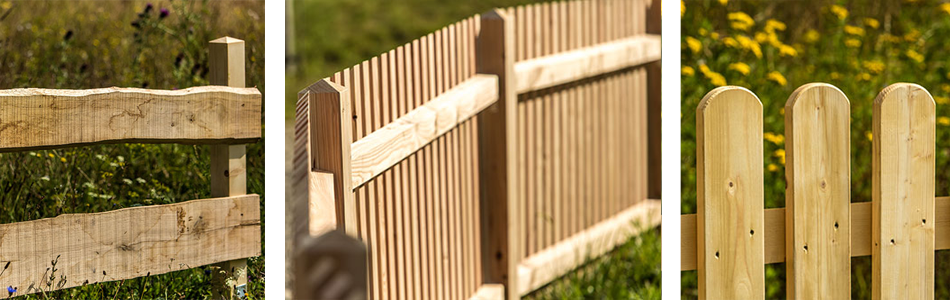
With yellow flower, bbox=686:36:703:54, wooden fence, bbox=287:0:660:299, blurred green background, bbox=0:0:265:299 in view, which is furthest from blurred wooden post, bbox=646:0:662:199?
blurred green background, bbox=0:0:265:299

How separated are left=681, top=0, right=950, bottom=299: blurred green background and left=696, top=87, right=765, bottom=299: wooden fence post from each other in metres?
1.84

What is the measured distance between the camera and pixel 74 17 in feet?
11.9

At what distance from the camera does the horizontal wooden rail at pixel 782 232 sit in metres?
1.94

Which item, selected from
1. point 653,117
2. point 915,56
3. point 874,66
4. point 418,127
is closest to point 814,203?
point 418,127

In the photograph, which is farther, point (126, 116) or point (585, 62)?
point (585, 62)

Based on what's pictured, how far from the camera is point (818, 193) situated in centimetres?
198

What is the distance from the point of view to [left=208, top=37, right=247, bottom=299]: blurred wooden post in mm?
2529

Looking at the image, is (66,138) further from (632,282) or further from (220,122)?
(632,282)

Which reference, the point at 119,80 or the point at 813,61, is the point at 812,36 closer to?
the point at 813,61

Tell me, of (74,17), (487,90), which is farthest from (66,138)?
(74,17)

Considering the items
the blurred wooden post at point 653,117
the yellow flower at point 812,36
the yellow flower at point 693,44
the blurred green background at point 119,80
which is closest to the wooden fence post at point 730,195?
the blurred green background at point 119,80

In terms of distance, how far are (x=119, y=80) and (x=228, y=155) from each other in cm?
111

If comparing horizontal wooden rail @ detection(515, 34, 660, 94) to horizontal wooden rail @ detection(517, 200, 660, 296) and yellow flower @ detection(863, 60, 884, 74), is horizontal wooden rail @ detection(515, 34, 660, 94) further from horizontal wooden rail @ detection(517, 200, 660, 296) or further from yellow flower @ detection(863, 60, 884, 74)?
yellow flower @ detection(863, 60, 884, 74)

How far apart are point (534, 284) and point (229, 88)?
1574mm
